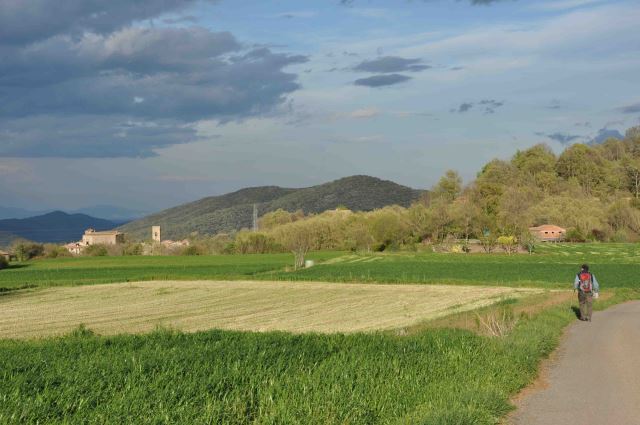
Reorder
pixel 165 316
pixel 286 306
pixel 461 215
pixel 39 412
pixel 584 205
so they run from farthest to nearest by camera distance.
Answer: pixel 584 205
pixel 461 215
pixel 286 306
pixel 165 316
pixel 39 412

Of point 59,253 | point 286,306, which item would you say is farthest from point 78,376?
point 59,253

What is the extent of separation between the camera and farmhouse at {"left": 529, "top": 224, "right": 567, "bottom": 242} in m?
122

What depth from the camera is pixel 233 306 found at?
1526 inches

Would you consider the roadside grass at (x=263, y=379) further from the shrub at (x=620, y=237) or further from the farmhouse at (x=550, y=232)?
the farmhouse at (x=550, y=232)

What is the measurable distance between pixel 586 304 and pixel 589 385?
12.9 m

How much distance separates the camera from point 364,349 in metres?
13.8

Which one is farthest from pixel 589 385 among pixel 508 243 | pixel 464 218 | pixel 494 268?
pixel 464 218

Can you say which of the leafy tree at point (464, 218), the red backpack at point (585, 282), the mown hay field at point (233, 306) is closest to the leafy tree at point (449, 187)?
the leafy tree at point (464, 218)

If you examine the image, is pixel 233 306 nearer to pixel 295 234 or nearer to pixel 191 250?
pixel 191 250

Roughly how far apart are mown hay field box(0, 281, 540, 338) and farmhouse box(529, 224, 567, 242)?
246ft

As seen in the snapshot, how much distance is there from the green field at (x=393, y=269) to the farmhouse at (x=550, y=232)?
76.0ft

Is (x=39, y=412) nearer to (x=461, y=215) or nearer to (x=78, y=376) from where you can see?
(x=78, y=376)

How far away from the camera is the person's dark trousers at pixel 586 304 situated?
2523cm

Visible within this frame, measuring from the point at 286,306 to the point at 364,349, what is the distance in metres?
25.1
